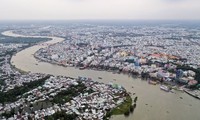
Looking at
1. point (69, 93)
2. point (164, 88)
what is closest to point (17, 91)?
point (69, 93)

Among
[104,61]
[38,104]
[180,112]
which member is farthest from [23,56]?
[180,112]

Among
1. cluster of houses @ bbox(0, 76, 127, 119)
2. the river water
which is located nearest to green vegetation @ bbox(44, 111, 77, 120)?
cluster of houses @ bbox(0, 76, 127, 119)

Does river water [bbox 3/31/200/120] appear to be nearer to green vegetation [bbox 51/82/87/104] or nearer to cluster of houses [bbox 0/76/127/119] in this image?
cluster of houses [bbox 0/76/127/119]

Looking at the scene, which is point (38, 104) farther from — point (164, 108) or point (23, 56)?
point (23, 56)

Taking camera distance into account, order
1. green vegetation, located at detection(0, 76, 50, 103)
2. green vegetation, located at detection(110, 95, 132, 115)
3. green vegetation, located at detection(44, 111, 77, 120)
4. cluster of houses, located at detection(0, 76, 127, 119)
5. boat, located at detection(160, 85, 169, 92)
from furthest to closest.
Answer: boat, located at detection(160, 85, 169, 92), green vegetation, located at detection(0, 76, 50, 103), green vegetation, located at detection(110, 95, 132, 115), cluster of houses, located at detection(0, 76, 127, 119), green vegetation, located at detection(44, 111, 77, 120)

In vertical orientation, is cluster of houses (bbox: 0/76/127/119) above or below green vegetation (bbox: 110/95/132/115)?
above

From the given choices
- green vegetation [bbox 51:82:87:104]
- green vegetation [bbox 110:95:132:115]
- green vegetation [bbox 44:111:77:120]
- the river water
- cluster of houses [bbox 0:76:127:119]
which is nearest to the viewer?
green vegetation [bbox 44:111:77:120]

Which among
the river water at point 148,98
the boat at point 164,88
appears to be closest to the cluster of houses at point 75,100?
the river water at point 148,98
